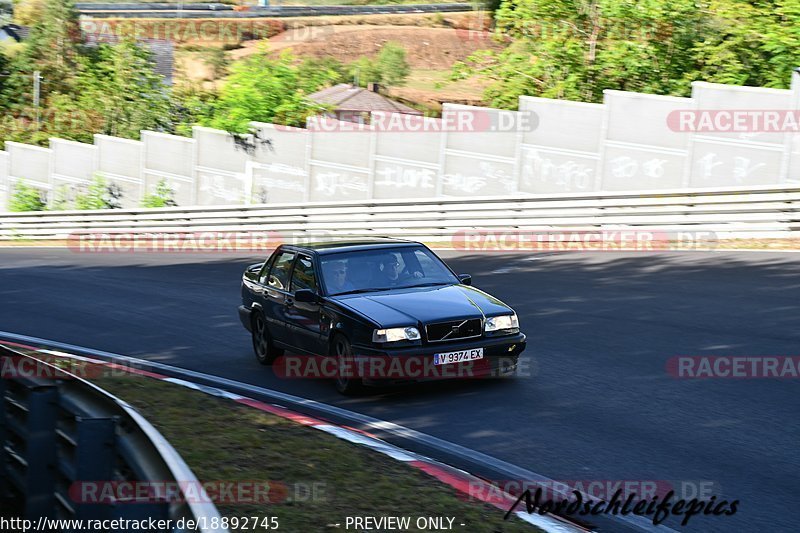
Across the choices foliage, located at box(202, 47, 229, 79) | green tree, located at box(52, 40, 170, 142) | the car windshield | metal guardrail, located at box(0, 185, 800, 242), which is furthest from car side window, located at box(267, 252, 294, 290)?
foliage, located at box(202, 47, 229, 79)

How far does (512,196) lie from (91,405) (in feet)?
59.9

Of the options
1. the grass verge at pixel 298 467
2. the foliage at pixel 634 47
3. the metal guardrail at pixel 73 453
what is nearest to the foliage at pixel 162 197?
the foliage at pixel 634 47

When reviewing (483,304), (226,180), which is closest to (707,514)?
(483,304)

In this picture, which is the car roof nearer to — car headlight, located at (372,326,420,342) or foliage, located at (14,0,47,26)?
car headlight, located at (372,326,420,342)

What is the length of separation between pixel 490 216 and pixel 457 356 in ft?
46.3

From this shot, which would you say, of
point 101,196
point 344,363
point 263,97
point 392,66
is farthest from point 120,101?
point 344,363

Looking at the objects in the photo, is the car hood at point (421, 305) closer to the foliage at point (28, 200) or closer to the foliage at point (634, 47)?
Result: the foliage at point (634, 47)

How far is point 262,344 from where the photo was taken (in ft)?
41.8

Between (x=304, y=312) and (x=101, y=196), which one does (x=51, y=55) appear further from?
(x=304, y=312)

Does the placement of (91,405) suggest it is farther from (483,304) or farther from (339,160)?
(339,160)

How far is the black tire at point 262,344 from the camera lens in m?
12.5

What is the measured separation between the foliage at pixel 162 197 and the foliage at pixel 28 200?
28.0ft

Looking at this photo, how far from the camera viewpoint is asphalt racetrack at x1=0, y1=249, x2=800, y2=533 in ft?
25.5

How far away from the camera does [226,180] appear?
32.6 metres
